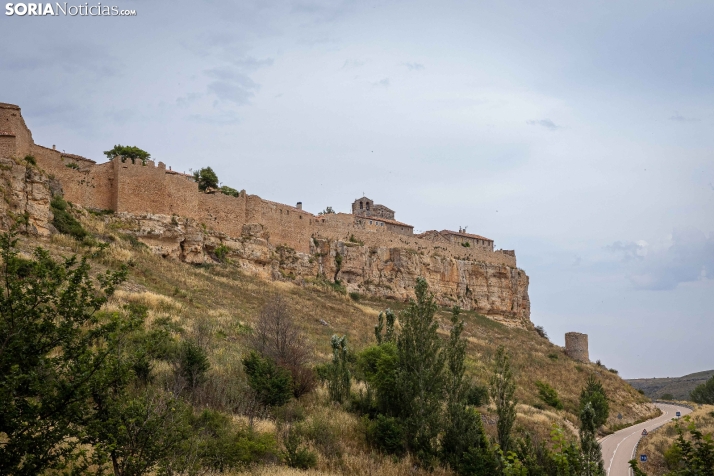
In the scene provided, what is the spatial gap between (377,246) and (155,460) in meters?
40.1

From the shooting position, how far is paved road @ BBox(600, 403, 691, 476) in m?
20.4

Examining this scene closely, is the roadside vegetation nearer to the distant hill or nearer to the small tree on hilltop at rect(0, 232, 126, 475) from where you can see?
the small tree on hilltop at rect(0, 232, 126, 475)

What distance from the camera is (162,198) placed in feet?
105

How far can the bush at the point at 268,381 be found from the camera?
1463 centimetres

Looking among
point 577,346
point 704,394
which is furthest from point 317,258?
point 704,394

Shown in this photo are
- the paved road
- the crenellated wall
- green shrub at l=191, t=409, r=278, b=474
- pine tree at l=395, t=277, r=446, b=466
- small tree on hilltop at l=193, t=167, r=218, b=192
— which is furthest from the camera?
small tree on hilltop at l=193, t=167, r=218, b=192

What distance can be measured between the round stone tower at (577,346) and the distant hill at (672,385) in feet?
75.1

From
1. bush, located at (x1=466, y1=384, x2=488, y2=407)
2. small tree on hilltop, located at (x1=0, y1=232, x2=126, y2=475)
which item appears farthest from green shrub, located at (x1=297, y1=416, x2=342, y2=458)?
bush, located at (x1=466, y1=384, x2=488, y2=407)

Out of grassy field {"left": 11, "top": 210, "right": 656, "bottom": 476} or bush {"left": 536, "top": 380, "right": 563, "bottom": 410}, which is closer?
grassy field {"left": 11, "top": 210, "right": 656, "bottom": 476}

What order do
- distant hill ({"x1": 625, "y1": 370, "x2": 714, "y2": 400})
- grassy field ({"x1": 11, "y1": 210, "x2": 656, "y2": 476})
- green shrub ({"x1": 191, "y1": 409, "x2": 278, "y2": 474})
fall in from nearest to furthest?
green shrub ({"x1": 191, "y1": 409, "x2": 278, "y2": 474})
grassy field ({"x1": 11, "y1": 210, "x2": 656, "y2": 476})
distant hill ({"x1": 625, "y1": 370, "x2": 714, "y2": 400})

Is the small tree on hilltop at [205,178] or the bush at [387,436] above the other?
the small tree on hilltop at [205,178]

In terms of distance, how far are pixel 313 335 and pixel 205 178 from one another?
20368 mm

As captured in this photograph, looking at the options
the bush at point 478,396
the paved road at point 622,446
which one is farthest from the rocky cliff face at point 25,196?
the paved road at point 622,446

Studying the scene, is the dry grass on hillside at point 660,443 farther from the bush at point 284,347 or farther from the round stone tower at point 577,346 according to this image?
the round stone tower at point 577,346
